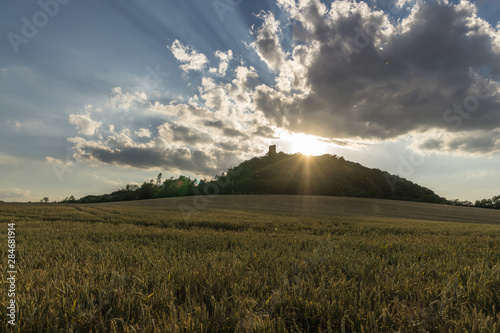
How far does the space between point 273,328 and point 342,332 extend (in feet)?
1.84

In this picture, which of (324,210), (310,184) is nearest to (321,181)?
(310,184)

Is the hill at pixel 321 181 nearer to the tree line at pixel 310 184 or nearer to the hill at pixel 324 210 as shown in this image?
the tree line at pixel 310 184

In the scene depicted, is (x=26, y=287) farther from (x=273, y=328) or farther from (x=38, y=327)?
(x=273, y=328)

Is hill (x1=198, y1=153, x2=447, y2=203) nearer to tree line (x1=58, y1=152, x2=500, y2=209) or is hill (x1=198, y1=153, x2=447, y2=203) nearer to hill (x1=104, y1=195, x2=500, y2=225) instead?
tree line (x1=58, y1=152, x2=500, y2=209)

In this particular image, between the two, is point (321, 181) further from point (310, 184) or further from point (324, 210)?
point (324, 210)

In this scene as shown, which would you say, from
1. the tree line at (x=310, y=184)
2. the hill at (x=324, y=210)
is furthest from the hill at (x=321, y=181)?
the hill at (x=324, y=210)

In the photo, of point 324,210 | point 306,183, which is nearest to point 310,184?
point 306,183

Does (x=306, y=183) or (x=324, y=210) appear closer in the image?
(x=324, y=210)

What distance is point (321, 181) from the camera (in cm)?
8094

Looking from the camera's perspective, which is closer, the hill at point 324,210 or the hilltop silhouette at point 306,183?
the hill at point 324,210

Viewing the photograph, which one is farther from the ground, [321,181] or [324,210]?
[321,181]

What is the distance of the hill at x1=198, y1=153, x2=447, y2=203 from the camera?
7288cm

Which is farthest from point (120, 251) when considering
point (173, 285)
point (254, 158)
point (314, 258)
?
point (254, 158)

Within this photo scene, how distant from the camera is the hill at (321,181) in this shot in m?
Answer: 72.9
